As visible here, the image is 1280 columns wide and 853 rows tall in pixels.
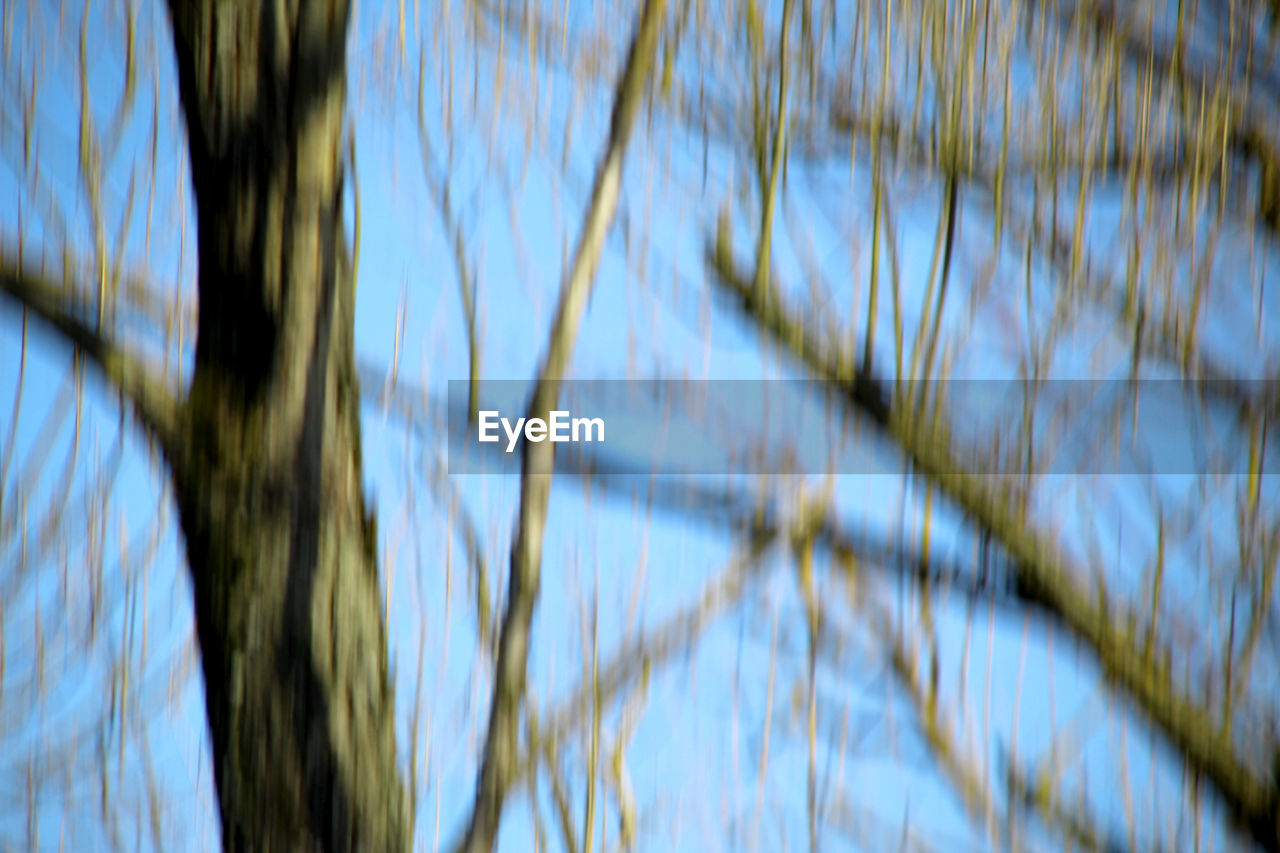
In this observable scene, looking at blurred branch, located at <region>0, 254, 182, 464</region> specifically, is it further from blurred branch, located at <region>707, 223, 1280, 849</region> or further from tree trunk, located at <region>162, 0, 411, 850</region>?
blurred branch, located at <region>707, 223, 1280, 849</region>

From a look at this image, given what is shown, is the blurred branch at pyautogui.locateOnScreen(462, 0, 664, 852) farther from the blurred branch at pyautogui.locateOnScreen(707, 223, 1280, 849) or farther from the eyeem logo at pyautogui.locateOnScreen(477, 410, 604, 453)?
the blurred branch at pyautogui.locateOnScreen(707, 223, 1280, 849)

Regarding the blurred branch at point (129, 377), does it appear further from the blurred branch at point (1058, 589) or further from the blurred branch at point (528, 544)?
the blurred branch at point (1058, 589)

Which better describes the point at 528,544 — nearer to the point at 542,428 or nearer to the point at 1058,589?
the point at 542,428

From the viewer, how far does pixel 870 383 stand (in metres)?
0.96

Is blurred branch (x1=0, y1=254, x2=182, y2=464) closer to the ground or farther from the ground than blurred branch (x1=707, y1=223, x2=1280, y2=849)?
farther from the ground

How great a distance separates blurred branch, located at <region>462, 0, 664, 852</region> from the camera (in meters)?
0.53

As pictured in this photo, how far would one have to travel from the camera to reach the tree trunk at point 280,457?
534mm

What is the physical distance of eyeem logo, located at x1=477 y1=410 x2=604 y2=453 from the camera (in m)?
0.56

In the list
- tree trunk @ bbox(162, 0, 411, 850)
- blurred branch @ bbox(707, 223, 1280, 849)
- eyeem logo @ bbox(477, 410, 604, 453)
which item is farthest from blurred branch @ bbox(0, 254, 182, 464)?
blurred branch @ bbox(707, 223, 1280, 849)

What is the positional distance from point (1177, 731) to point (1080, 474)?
232mm

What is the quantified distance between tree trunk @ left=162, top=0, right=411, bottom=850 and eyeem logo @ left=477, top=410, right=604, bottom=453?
3.8 inches

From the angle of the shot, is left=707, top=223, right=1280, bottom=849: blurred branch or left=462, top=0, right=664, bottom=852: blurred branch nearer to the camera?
left=462, top=0, right=664, bottom=852: blurred branch

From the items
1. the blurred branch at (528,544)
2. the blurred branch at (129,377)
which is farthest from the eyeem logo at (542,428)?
the blurred branch at (129,377)

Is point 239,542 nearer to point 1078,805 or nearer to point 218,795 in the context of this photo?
point 218,795
